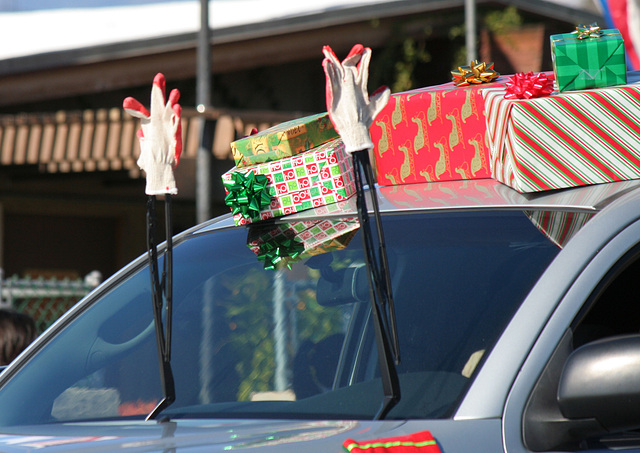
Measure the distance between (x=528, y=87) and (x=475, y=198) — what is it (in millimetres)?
340

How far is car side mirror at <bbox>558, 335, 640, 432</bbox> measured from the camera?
5.13ft

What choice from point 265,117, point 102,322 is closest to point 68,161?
point 265,117

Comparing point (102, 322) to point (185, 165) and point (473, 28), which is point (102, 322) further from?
point (185, 165)

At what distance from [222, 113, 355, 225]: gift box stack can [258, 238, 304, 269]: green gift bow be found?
0.12 m

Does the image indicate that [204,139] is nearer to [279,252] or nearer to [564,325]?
[279,252]

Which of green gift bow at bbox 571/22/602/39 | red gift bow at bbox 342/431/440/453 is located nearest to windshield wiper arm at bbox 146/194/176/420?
red gift bow at bbox 342/431/440/453

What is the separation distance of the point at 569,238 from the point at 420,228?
0.37m

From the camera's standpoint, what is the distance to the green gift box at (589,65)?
238cm

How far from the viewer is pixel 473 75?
2.79 meters

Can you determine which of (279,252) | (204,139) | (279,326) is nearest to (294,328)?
(279,326)

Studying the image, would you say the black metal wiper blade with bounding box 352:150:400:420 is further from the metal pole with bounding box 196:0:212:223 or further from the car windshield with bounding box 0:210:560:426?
the metal pole with bounding box 196:0:212:223

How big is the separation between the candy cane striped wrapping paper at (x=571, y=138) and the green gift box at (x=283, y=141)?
0.49 metres

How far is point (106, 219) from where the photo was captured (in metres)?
13.0

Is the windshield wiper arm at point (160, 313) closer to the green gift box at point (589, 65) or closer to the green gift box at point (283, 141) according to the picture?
the green gift box at point (283, 141)
